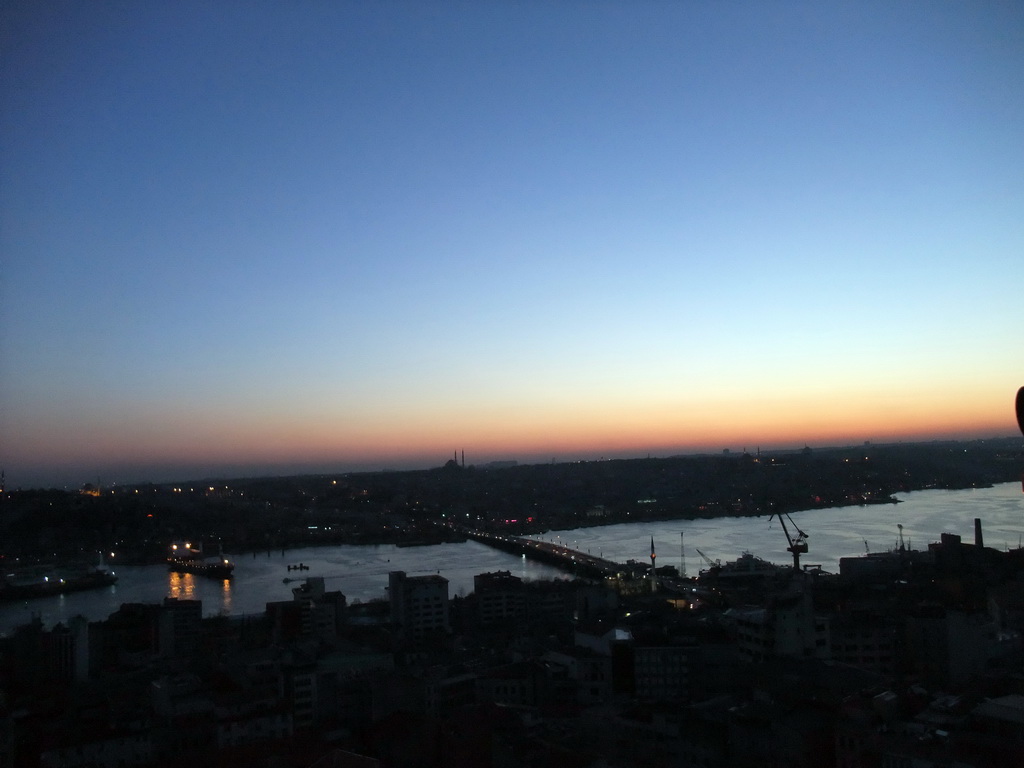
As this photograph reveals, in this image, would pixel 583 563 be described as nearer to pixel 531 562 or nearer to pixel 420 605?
pixel 531 562

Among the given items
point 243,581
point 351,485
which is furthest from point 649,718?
point 351,485

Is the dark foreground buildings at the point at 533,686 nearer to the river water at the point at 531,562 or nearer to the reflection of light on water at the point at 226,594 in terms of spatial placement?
the reflection of light on water at the point at 226,594

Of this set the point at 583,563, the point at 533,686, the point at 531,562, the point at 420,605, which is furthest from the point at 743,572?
the point at 533,686

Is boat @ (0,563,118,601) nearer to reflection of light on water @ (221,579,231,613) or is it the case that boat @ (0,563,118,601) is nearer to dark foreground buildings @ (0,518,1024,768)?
reflection of light on water @ (221,579,231,613)

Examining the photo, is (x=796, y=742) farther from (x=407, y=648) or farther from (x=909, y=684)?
(x=407, y=648)

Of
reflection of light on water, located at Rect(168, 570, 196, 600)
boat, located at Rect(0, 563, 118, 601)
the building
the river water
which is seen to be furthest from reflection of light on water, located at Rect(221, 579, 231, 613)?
the building

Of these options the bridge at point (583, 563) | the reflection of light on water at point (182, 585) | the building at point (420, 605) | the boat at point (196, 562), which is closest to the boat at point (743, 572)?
the bridge at point (583, 563)
